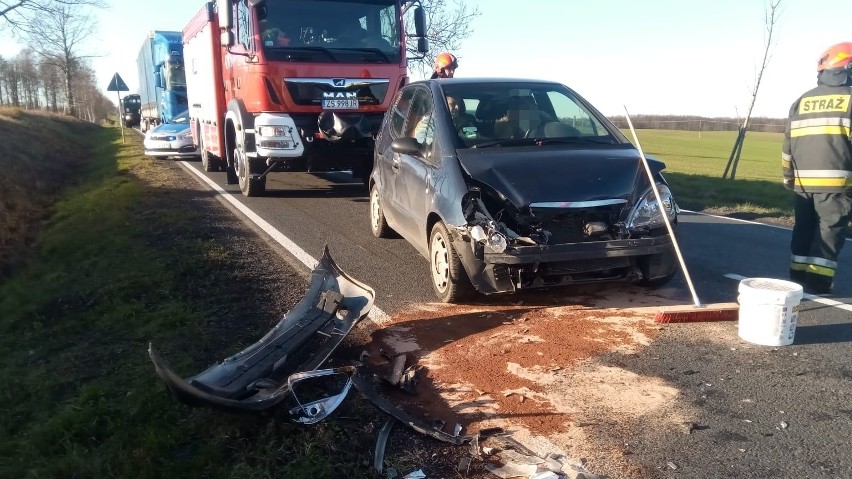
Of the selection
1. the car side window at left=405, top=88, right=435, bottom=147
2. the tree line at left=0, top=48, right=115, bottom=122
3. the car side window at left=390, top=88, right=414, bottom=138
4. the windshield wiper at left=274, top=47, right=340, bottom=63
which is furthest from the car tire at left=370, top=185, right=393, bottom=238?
the tree line at left=0, top=48, right=115, bottom=122

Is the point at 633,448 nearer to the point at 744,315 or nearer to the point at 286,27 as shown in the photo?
the point at 744,315

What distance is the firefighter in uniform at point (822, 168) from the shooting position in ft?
18.0

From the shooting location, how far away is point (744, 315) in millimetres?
4605

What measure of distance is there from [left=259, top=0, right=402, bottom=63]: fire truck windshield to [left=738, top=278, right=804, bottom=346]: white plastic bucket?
24.2ft

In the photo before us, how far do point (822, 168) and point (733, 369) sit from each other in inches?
94.6

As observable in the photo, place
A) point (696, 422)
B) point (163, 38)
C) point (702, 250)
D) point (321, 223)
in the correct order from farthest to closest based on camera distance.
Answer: point (163, 38) < point (321, 223) < point (702, 250) < point (696, 422)

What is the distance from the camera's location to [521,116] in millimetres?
6176

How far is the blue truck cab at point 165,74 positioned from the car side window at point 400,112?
17.1 metres

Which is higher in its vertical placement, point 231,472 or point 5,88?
point 5,88

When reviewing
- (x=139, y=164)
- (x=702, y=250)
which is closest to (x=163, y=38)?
(x=139, y=164)

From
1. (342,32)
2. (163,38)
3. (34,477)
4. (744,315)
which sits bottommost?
(34,477)

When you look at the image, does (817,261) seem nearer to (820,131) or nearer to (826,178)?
(826,178)

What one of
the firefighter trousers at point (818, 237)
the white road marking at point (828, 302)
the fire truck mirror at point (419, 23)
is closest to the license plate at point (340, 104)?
the fire truck mirror at point (419, 23)

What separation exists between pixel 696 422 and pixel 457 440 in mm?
1226
